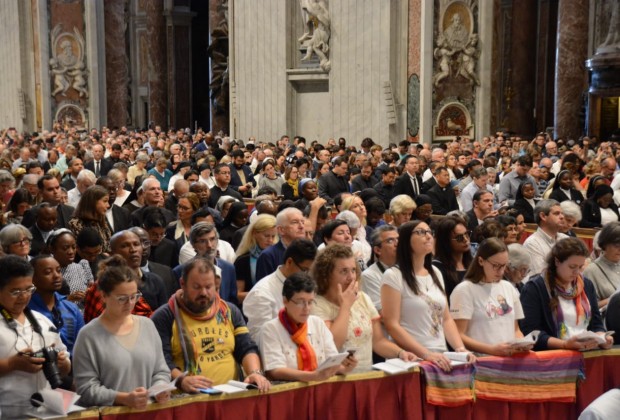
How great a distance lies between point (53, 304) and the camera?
6.51 meters

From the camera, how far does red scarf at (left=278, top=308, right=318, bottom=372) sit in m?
6.13

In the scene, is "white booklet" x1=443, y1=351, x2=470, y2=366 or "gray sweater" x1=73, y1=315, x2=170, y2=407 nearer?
"gray sweater" x1=73, y1=315, x2=170, y2=407

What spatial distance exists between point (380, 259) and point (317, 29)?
1723 centimetres

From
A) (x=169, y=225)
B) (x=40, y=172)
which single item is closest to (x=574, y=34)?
(x=40, y=172)

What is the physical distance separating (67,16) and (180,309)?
2916 centimetres

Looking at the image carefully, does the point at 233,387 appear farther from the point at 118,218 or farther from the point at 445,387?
the point at 118,218

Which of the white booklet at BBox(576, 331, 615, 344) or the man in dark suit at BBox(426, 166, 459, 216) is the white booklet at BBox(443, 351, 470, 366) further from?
the man in dark suit at BBox(426, 166, 459, 216)

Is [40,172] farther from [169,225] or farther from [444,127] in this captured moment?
[444,127]

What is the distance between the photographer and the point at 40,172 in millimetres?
13688

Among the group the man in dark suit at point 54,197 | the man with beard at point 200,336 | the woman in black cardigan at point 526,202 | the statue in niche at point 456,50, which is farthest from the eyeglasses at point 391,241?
the statue in niche at point 456,50

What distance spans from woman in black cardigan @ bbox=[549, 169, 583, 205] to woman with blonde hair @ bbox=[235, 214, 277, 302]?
5212 millimetres

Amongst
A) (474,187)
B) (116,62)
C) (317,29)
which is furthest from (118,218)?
(116,62)

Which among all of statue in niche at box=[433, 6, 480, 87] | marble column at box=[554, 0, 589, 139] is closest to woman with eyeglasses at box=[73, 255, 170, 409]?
statue in niche at box=[433, 6, 480, 87]

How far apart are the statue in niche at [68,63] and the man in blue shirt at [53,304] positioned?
2804cm
